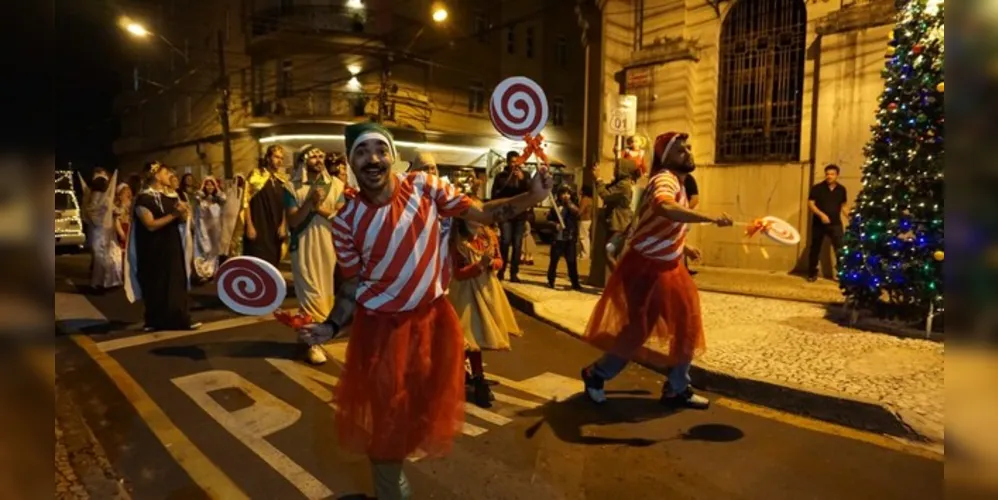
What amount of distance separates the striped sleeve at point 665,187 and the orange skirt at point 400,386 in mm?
2025

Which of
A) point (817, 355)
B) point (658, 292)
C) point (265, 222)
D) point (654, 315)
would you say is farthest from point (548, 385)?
point (265, 222)

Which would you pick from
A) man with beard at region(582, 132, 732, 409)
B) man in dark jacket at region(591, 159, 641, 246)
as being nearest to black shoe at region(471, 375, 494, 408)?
man with beard at region(582, 132, 732, 409)

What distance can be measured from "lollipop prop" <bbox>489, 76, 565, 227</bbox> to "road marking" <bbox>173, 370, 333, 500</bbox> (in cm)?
226

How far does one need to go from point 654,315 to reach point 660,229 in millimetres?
643

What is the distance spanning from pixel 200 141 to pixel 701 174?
1219 inches

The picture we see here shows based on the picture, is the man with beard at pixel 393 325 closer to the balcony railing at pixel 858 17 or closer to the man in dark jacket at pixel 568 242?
the man in dark jacket at pixel 568 242

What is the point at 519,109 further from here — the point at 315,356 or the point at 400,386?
the point at 315,356

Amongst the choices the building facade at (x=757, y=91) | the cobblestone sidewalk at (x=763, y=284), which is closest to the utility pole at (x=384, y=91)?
the building facade at (x=757, y=91)

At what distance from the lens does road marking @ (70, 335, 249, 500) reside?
3590 millimetres

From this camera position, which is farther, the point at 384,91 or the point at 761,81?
the point at 384,91

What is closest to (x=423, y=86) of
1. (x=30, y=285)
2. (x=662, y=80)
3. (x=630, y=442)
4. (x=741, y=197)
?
(x=662, y=80)

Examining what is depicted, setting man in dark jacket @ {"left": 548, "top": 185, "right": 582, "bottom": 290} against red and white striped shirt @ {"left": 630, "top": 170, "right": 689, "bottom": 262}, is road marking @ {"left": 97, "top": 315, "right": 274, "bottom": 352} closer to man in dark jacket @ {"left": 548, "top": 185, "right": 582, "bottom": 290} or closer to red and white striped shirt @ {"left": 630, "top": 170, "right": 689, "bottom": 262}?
man in dark jacket @ {"left": 548, "top": 185, "right": 582, "bottom": 290}

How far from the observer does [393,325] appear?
2953 millimetres

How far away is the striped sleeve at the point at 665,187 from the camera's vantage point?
436 cm
